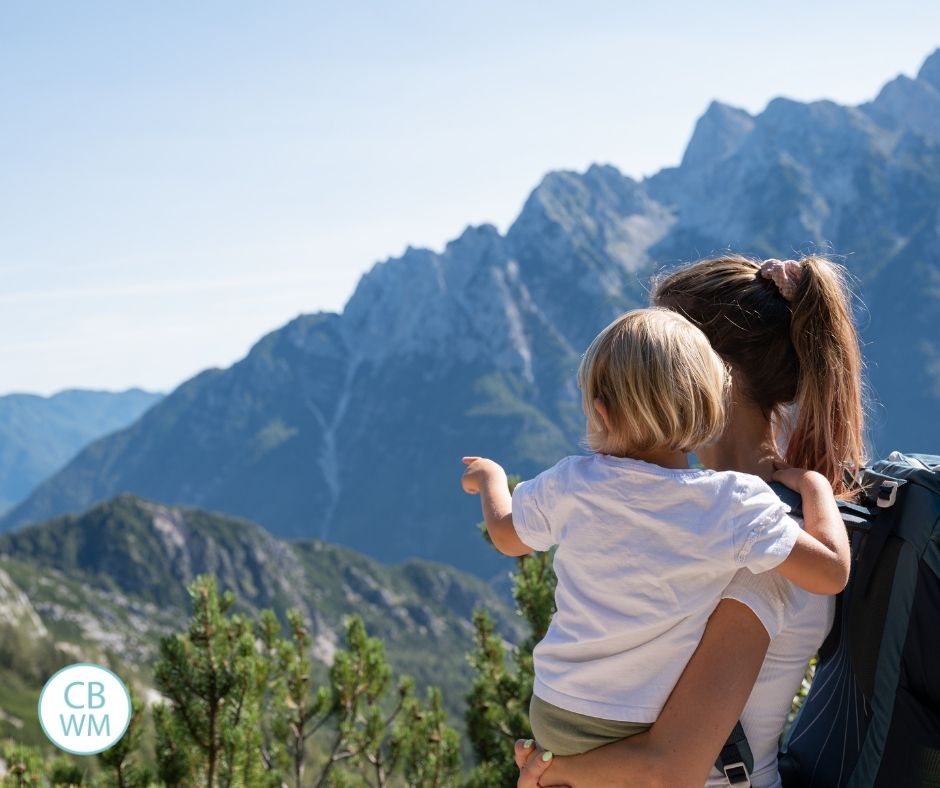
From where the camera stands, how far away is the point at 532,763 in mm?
2484

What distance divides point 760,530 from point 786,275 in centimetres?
87

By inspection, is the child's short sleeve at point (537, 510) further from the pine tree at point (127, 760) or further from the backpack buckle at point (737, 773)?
the pine tree at point (127, 760)

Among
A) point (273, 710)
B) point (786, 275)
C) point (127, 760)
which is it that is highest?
point (786, 275)

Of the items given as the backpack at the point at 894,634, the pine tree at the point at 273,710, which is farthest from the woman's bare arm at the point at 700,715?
the pine tree at the point at 273,710

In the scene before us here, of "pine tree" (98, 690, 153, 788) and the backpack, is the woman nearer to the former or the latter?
the backpack

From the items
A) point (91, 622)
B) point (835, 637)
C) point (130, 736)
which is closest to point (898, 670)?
point (835, 637)

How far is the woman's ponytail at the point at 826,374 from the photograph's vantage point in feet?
8.80

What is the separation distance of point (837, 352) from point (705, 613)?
3.07ft

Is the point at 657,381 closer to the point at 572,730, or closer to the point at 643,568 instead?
the point at 643,568

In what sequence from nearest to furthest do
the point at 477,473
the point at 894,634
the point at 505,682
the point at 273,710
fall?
the point at 894,634
the point at 477,473
the point at 505,682
the point at 273,710

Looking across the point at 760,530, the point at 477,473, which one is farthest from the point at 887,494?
the point at 477,473

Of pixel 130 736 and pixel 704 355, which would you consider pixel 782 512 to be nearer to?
pixel 704 355

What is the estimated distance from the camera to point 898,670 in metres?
2.21

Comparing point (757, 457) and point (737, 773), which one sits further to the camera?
point (757, 457)
